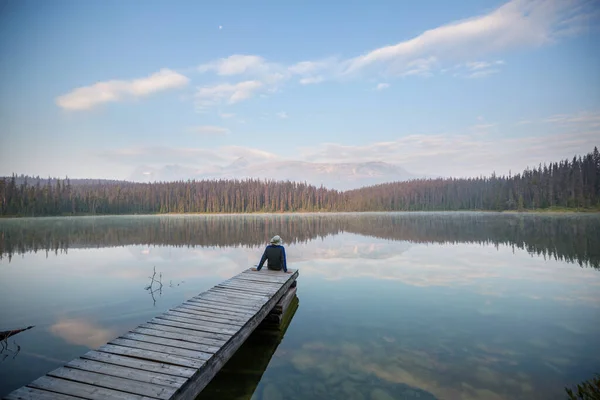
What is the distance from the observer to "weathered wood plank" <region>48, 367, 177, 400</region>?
16.6 feet

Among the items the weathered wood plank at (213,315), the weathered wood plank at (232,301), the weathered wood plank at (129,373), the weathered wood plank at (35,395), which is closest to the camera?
the weathered wood plank at (35,395)

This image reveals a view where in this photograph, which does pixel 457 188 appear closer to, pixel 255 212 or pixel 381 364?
pixel 255 212

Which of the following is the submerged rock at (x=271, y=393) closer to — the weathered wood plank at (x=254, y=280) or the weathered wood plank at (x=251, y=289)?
the weathered wood plank at (x=251, y=289)

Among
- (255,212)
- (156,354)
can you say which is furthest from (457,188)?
(156,354)

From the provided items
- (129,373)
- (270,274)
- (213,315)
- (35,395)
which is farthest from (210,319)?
(270,274)

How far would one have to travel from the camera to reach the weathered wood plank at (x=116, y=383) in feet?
16.6

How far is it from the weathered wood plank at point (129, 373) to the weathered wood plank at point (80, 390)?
381 millimetres

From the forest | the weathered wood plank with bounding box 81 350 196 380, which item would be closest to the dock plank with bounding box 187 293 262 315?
the weathered wood plank with bounding box 81 350 196 380

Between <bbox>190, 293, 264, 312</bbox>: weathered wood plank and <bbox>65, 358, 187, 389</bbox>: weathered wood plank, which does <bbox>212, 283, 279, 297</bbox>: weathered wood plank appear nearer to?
<bbox>190, 293, 264, 312</bbox>: weathered wood plank

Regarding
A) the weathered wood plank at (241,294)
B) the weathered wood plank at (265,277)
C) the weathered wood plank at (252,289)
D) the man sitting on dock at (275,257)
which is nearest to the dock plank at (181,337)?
the weathered wood plank at (241,294)

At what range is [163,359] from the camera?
20.0 ft

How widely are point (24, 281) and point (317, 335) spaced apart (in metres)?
16.2

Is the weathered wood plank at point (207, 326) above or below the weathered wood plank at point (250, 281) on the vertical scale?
below

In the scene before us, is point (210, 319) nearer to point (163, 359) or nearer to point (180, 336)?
point (180, 336)
